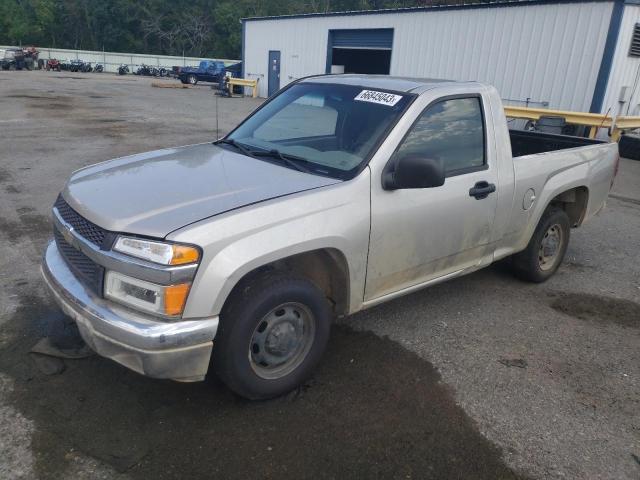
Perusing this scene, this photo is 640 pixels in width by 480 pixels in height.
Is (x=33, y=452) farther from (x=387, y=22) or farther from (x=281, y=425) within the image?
(x=387, y=22)

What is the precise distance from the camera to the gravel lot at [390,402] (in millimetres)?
2734

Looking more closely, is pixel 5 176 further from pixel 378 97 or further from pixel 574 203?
pixel 574 203

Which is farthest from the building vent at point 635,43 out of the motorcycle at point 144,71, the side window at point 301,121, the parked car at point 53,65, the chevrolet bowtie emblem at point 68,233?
the motorcycle at point 144,71

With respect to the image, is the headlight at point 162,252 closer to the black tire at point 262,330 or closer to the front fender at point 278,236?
the front fender at point 278,236

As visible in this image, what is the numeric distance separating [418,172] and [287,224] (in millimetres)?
851

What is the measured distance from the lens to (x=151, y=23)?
73.1 meters

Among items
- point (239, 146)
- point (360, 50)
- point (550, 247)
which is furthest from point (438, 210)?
point (360, 50)

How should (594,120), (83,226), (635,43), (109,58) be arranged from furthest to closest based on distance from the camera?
(109,58) < (635,43) < (594,120) < (83,226)

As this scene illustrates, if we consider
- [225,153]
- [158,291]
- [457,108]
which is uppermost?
[457,108]

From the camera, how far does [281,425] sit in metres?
3.00

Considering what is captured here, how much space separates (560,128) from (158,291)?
12.4m

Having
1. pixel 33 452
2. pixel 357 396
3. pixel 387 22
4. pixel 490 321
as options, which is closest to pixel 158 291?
pixel 33 452

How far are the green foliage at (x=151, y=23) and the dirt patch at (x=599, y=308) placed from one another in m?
72.7

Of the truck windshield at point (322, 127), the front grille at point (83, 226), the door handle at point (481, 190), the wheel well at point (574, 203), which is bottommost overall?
the wheel well at point (574, 203)
